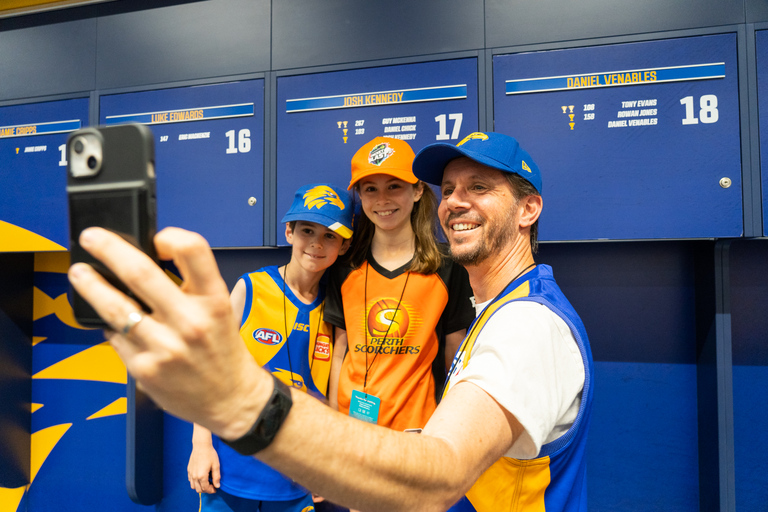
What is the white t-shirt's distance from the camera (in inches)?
24.0

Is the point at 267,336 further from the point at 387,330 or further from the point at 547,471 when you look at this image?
the point at 547,471

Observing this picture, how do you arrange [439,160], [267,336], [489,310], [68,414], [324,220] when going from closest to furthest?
[489,310] < [439,160] < [324,220] < [267,336] < [68,414]

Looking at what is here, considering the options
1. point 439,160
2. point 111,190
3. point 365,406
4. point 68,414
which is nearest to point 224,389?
point 111,190

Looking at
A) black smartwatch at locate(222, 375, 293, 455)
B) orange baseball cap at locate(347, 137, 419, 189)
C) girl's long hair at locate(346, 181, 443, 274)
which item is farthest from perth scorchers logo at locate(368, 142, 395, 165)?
black smartwatch at locate(222, 375, 293, 455)

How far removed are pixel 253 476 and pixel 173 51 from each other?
1.85 metres

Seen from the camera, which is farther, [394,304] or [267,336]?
[267,336]

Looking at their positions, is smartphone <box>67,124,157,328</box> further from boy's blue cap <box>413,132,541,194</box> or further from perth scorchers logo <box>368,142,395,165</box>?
perth scorchers logo <box>368,142,395,165</box>

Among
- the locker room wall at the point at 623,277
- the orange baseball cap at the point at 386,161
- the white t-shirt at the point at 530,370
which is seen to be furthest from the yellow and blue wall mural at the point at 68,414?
the white t-shirt at the point at 530,370

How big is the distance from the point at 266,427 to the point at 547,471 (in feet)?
1.84

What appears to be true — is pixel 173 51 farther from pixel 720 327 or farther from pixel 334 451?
pixel 720 327

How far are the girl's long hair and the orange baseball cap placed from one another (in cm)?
11

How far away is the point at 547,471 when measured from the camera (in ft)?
2.43

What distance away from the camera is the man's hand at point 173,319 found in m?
0.35

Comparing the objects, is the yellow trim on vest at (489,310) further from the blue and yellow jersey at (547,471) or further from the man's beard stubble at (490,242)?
the man's beard stubble at (490,242)
